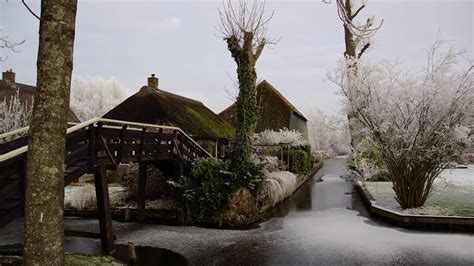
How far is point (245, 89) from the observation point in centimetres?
Result: 1148

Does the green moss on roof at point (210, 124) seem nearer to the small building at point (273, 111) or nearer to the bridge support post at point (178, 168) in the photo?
the small building at point (273, 111)

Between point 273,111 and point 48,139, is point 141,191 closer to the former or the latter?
point 48,139

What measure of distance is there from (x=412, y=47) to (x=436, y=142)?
292 cm

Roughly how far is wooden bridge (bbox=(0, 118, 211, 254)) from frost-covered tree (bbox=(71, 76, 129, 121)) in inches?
1450

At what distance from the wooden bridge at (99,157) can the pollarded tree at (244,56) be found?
5.39 feet

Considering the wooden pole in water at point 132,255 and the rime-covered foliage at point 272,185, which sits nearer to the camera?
the wooden pole in water at point 132,255

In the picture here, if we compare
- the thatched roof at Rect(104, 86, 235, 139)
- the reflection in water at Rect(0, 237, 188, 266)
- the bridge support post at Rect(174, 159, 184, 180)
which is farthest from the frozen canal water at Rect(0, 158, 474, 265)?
the thatched roof at Rect(104, 86, 235, 139)

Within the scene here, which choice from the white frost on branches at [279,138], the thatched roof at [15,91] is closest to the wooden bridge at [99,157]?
the white frost on branches at [279,138]

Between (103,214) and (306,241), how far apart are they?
433 cm

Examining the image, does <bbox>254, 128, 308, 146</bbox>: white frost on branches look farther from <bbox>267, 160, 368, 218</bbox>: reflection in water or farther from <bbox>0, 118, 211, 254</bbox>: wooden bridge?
<bbox>0, 118, 211, 254</bbox>: wooden bridge

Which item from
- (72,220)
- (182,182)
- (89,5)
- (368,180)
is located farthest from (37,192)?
(368,180)

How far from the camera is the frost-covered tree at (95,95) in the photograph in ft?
147

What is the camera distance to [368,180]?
693 inches

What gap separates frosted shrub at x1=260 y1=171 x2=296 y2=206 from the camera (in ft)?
35.9
